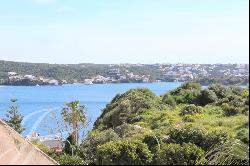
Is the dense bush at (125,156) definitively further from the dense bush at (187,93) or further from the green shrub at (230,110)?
the dense bush at (187,93)

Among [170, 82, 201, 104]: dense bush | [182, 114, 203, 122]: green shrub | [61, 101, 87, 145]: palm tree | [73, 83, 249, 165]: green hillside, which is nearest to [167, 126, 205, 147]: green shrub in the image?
→ [73, 83, 249, 165]: green hillside

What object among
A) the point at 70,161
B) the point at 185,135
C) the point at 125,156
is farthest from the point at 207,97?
the point at 70,161

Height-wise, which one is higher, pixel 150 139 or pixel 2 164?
pixel 2 164

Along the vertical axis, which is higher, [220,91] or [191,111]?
[220,91]

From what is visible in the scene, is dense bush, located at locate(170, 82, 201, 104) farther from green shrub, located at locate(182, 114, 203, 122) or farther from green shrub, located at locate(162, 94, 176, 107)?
green shrub, located at locate(182, 114, 203, 122)

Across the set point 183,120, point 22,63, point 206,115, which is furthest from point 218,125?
point 22,63

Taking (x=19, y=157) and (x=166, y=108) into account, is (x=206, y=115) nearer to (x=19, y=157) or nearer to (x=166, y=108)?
(x=166, y=108)

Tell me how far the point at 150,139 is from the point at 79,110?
1206cm

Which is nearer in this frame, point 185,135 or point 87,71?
point 185,135

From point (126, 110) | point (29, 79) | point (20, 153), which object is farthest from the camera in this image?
point (29, 79)

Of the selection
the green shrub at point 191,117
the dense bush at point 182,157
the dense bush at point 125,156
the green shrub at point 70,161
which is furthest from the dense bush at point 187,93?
the dense bush at point 182,157

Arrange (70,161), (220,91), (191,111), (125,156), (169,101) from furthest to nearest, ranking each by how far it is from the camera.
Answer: (220,91) → (169,101) → (191,111) → (125,156) → (70,161)

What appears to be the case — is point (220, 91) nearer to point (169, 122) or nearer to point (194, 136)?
point (169, 122)

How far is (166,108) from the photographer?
33.9 meters
